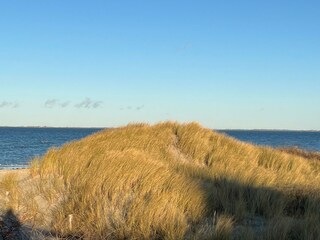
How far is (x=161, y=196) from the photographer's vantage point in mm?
8164

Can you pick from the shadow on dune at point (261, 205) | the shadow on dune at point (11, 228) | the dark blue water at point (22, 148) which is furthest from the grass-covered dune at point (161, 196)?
the dark blue water at point (22, 148)

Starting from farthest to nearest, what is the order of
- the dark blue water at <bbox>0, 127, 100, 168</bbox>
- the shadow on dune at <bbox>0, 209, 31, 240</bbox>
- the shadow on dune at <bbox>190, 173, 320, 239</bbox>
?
1. the dark blue water at <bbox>0, 127, 100, 168</bbox>
2. the shadow on dune at <bbox>190, 173, 320, 239</bbox>
3. the shadow on dune at <bbox>0, 209, 31, 240</bbox>

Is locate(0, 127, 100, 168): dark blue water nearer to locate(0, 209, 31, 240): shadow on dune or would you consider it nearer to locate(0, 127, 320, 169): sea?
locate(0, 127, 320, 169): sea

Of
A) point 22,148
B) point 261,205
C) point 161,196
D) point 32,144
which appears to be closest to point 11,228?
point 161,196

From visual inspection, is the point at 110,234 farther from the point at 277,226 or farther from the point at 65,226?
the point at 277,226

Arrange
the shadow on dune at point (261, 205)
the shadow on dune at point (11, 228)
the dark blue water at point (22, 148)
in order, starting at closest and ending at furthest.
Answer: the shadow on dune at point (11, 228) < the shadow on dune at point (261, 205) < the dark blue water at point (22, 148)

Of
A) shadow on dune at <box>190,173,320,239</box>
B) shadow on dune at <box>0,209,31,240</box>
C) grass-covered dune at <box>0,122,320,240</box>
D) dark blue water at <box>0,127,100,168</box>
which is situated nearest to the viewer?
shadow on dune at <box>0,209,31,240</box>

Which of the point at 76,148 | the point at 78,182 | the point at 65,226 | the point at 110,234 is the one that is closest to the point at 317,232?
the point at 110,234

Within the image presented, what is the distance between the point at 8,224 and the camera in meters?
7.61

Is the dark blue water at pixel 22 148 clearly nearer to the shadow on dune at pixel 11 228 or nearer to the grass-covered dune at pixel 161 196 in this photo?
the grass-covered dune at pixel 161 196

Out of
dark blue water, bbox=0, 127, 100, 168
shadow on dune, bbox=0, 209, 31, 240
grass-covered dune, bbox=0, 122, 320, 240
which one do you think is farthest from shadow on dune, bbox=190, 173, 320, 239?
dark blue water, bbox=0, 127, 100, 168

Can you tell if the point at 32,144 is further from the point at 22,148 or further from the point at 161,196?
the point at 161,196

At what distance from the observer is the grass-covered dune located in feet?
23.1

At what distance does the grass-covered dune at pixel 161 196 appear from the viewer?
704 cm
